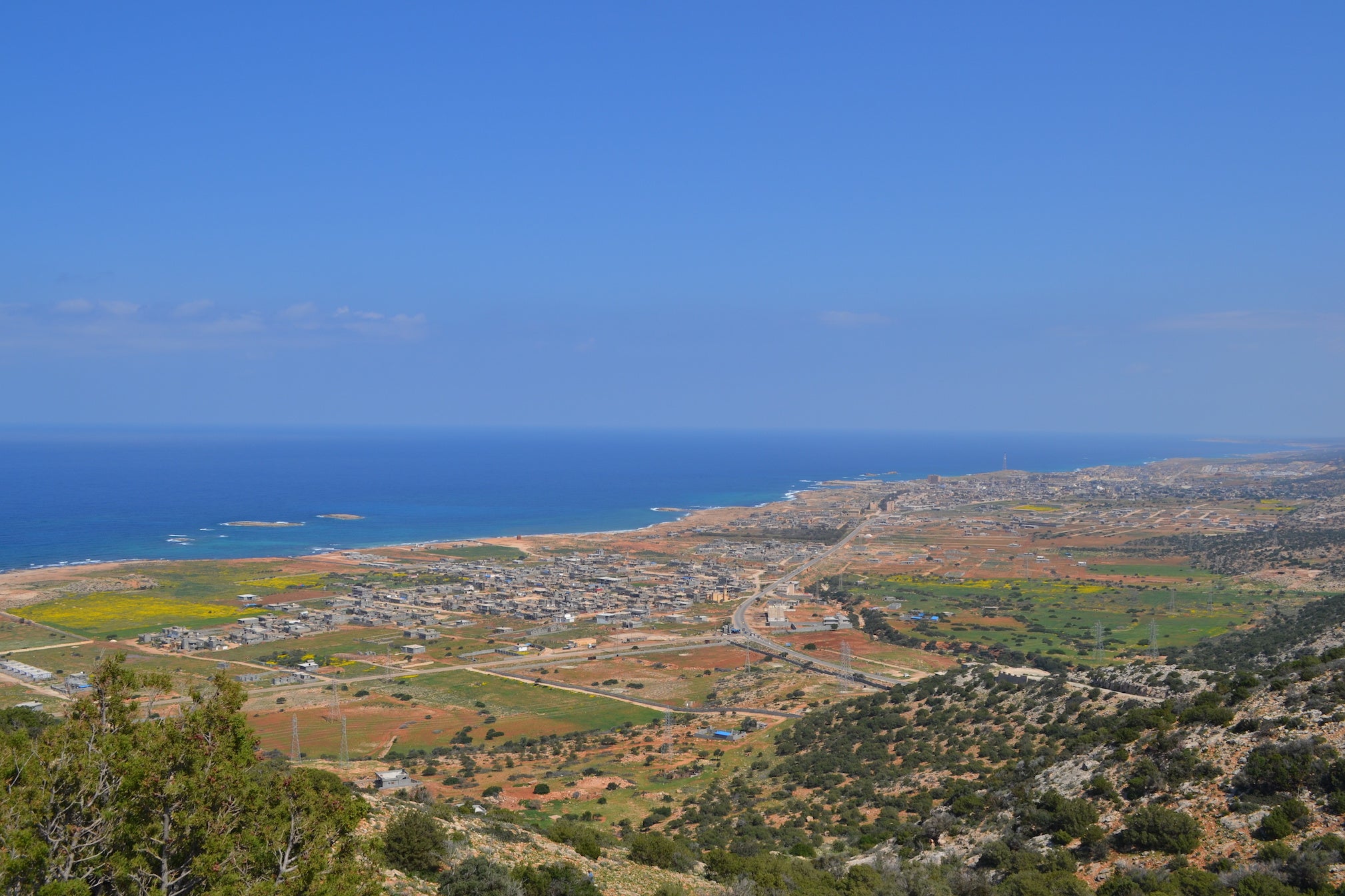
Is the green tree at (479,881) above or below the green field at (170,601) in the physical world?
above

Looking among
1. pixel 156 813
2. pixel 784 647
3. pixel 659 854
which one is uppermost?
pixel 156 813

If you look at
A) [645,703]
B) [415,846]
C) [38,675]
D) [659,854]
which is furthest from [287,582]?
[415,846]

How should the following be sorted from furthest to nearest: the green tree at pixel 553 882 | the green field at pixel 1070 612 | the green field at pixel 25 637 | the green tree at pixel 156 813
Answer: the green field at pixel 25 637, the green field at pixel 1070 612, the green tree at pixel 553 882, the green tree at pixel 156 813

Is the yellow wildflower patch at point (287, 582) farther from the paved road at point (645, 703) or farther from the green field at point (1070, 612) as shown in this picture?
the green field at point (1070, 612)

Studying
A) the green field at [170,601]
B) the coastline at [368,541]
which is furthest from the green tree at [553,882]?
the coastline at [368,541]

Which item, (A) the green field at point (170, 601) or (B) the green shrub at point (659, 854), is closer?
(B) the green shrub at point (659, 854)

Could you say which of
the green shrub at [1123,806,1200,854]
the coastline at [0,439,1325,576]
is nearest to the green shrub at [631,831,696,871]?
the green shrub at [1123,806,1200,854]

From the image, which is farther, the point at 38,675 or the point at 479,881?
the point at 38,675

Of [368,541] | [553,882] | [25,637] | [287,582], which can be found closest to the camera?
[553,882]

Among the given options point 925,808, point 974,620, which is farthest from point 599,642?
point 925,808

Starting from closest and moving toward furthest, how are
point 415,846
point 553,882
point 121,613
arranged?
point 553,882
point 415,846
point 121,613

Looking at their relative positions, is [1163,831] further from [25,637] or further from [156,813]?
[25,637]
